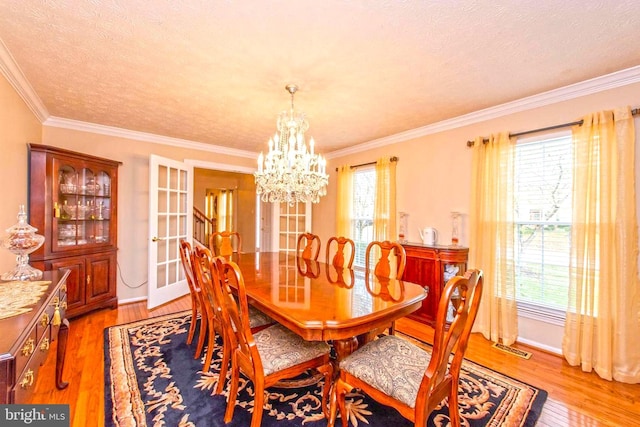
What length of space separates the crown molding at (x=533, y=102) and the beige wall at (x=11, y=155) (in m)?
3.94

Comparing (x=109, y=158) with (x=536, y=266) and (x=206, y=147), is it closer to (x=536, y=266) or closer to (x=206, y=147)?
(x=206, y=147)

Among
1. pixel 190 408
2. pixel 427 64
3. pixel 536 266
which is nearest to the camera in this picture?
pixel 190 408

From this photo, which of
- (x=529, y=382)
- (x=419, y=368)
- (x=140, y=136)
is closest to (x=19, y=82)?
(x=140, y=136)

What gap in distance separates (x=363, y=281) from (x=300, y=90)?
1.77 m

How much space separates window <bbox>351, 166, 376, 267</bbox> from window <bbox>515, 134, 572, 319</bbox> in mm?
1947

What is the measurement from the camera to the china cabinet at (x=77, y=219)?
2807 millimetres

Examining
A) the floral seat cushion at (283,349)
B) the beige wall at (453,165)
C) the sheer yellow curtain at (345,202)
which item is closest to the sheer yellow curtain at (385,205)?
the beige wall at (453,165)

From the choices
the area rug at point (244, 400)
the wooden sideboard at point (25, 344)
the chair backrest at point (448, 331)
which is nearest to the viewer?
the wooden sideboard at point (25, 344)

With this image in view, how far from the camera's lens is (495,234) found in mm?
2854

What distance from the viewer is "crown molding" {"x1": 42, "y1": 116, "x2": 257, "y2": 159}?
334 centimetres

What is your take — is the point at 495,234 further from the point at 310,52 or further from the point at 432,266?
the point at 310,52

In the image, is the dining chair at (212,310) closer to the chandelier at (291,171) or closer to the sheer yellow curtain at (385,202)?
the chandelier at (291,171)

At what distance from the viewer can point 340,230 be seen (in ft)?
15.2

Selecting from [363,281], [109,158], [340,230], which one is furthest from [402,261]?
[109,158]
